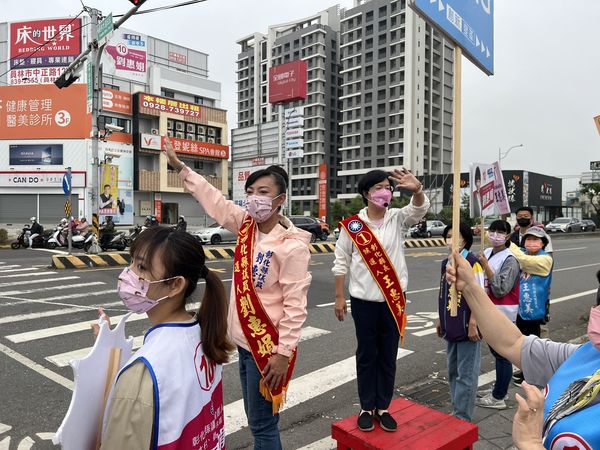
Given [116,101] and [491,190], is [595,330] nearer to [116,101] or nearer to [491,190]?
[491,190]

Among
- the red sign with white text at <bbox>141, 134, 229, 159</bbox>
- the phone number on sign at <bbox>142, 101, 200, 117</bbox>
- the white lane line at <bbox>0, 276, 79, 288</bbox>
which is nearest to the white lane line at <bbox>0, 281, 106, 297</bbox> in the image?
the white lane line at <bbox>0, 276, 79, 288</bbox>

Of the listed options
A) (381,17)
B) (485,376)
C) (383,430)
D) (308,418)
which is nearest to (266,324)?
(383,430)

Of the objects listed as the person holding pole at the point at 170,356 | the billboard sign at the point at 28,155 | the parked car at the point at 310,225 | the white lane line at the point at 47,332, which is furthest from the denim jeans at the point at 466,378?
the billboard sign at the point at 28,155

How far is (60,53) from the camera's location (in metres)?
35.0

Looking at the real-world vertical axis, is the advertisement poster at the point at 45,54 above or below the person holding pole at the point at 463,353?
above

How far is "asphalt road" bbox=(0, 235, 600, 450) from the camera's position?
12.6 ft

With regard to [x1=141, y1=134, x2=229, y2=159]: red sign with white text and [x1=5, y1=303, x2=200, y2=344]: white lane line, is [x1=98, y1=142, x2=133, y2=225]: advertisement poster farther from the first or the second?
[x1=5, y1=303, x2=200, y2=344]: white lane line

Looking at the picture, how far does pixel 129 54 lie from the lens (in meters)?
38.1

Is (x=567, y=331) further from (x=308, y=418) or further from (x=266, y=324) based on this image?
(x=266, y=324)

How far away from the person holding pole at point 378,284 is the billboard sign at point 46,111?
33958mm

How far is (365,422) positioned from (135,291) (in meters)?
1.95

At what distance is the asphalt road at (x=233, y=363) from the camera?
3852mm

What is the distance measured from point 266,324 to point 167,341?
0.98m

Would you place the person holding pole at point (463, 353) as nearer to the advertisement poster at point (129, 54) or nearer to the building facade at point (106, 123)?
the building facade at point (106, 123)
